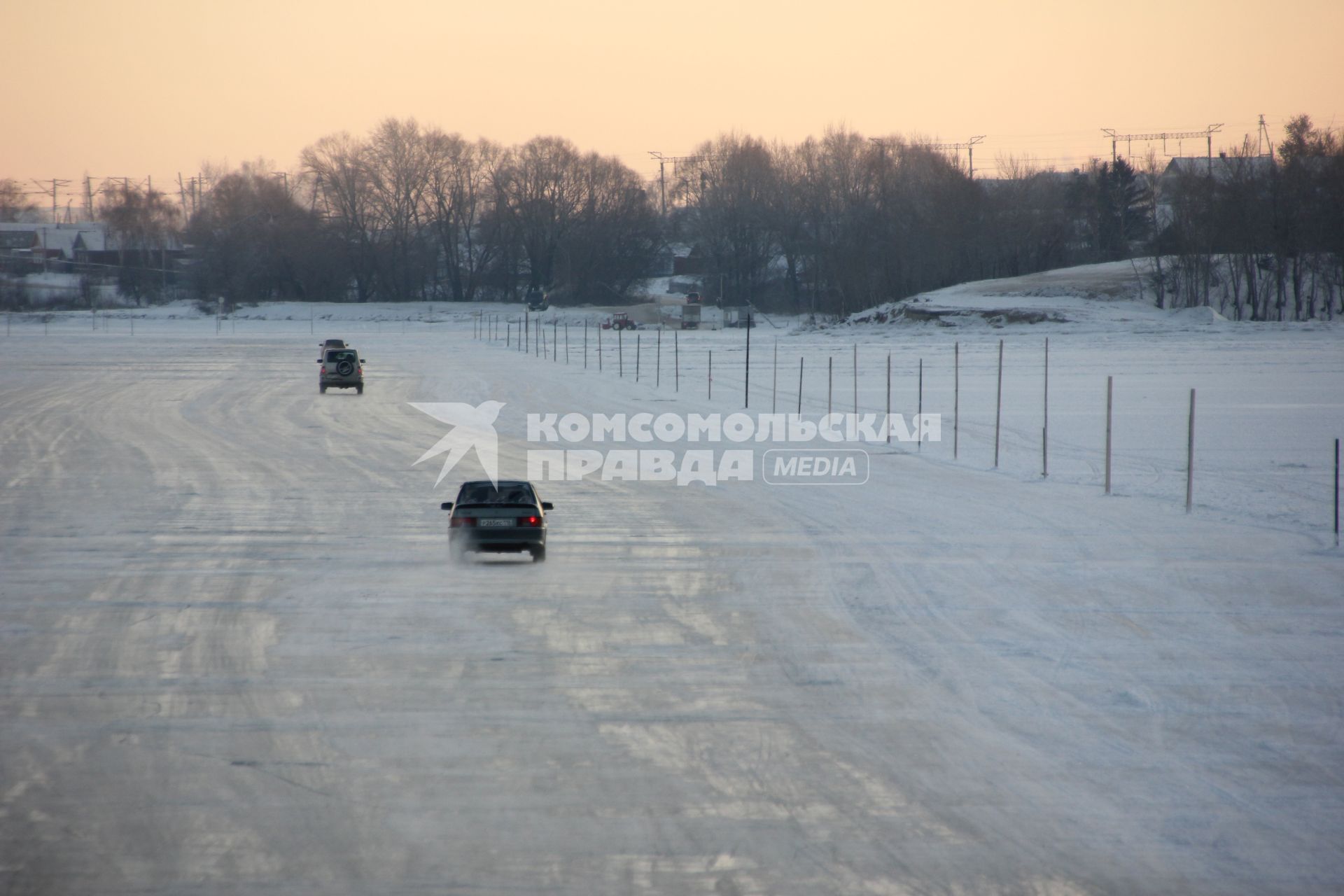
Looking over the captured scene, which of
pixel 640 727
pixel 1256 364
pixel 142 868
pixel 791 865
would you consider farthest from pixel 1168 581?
pixel 1256 364

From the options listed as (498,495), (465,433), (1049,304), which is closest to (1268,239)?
(1049,304)

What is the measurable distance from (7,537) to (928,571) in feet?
42.9

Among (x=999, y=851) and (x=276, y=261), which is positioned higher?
(x=276, y=261)

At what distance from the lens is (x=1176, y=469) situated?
23.6 metres

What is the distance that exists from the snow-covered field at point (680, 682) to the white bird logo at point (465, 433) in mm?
933

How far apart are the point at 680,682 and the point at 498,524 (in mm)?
5291

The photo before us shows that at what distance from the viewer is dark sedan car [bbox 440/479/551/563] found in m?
15.1

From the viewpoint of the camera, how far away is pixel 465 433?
3011 cm

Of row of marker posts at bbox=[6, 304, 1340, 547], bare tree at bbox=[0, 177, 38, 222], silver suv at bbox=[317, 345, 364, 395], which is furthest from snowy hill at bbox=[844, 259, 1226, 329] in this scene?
bare tree at bbox=[0, 177, 38, 222]

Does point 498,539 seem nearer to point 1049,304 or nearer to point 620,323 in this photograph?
point 1049,304

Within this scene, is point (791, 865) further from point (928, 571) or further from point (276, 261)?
point (276, 261)

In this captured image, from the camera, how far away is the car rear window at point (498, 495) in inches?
603

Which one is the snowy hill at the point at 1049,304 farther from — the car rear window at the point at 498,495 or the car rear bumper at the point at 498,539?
the car rear bumper at the point at 498,539

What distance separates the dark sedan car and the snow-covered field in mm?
356
